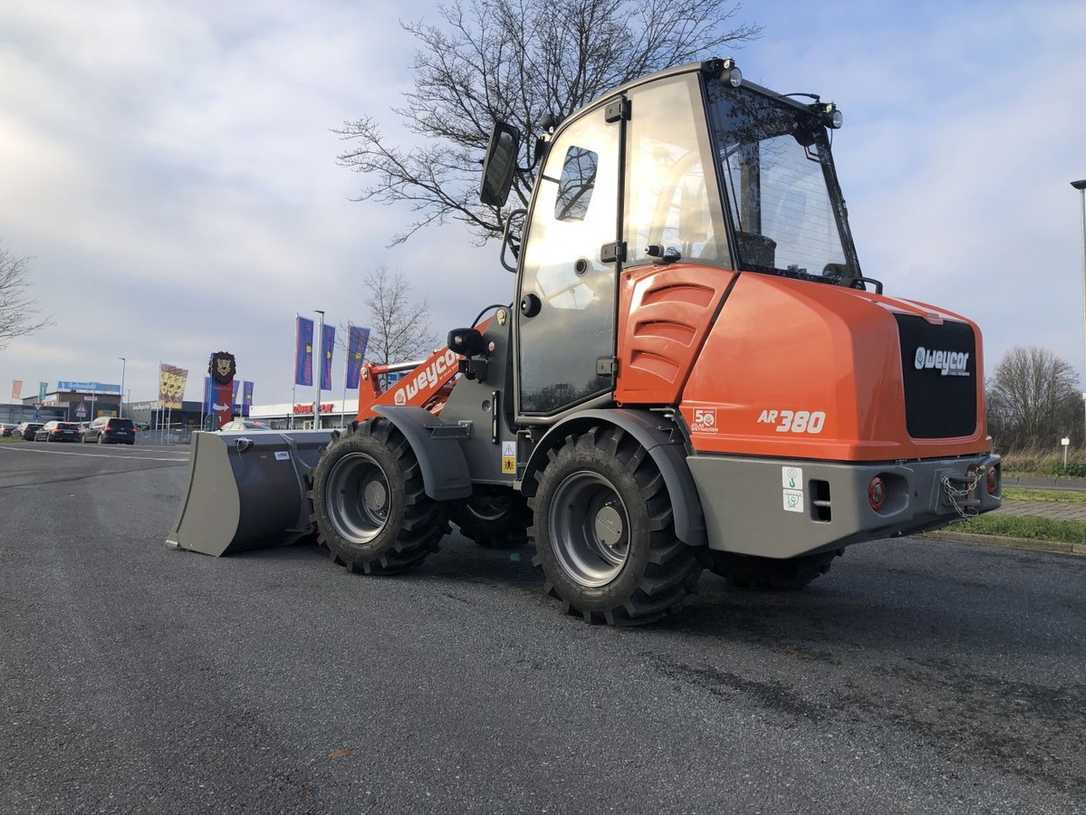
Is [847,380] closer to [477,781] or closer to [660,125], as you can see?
[660,125]

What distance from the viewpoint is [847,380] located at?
360 cm

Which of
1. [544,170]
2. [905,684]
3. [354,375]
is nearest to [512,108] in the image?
[544,170]

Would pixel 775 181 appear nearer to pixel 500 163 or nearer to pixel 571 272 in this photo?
pixel 571 272

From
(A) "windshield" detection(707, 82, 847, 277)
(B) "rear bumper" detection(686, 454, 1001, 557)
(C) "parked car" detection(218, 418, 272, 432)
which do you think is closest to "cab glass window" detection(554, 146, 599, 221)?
(A) "windshield" detection(707, 82, 847, 277)

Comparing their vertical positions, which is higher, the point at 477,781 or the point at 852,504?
the point at 852,504

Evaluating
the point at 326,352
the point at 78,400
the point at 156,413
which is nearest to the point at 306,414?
the point at 326,352

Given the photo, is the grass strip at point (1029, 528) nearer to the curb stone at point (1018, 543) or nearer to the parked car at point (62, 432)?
the curb stone at point (1018, 543)

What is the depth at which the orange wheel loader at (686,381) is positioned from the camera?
12.3 ft

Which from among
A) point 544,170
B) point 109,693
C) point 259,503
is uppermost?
point 544,170

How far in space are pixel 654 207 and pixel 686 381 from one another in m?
1.11

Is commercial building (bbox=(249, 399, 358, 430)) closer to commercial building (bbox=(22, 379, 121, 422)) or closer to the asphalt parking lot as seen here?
the asphalt parking lot

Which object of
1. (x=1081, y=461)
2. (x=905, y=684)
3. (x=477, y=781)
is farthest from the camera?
(x=1081, y=461)

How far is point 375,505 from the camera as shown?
6.19 meters

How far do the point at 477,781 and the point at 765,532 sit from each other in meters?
1.94
